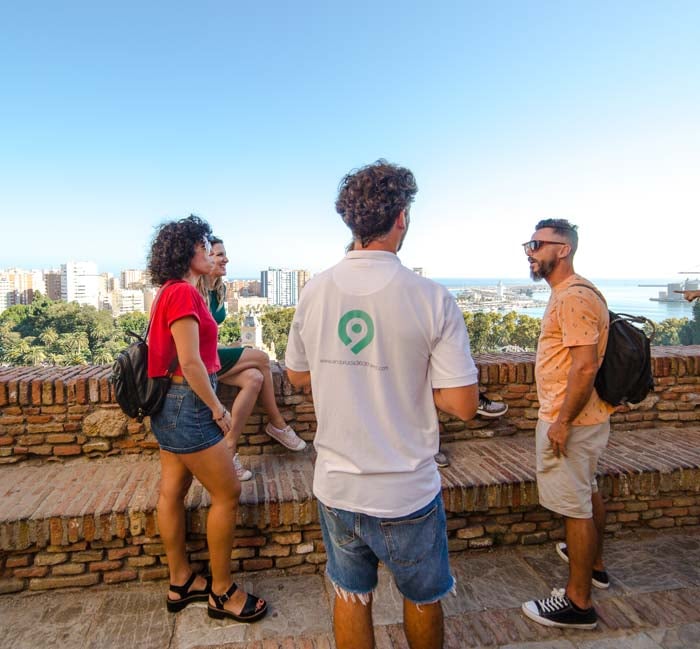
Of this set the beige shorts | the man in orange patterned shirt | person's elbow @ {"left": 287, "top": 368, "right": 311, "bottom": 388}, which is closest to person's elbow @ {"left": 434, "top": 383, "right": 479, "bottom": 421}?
person's elbow @ {"left": 287, "top": 368, "right": 311, "bottom": 388}

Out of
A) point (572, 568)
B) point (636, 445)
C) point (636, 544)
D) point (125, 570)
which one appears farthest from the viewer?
point (636, 445)

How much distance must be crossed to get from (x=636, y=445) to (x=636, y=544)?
0.63 m

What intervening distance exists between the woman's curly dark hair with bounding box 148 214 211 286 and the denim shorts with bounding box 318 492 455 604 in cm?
114

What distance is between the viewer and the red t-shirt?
1791 mm

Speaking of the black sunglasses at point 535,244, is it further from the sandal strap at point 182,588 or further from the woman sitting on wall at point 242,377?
the sandal strap at point 182,588

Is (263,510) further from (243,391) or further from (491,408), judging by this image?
(491,408)

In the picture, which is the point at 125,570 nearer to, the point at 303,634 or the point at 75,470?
the point at 75,470

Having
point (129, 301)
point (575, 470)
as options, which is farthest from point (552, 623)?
point (129, 301)

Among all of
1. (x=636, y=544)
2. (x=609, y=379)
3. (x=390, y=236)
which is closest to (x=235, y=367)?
(x=390, y=236)

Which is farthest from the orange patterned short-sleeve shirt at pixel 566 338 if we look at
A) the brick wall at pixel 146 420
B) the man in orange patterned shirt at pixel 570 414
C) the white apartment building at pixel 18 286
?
the white apartment building at pixel 18 286

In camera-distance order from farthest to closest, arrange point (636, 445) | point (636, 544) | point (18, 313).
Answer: point (18, 313)
point (636, 445)
point (636, 544)

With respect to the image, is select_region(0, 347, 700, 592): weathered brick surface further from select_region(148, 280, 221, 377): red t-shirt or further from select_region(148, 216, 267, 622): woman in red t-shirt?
select_region(148, 280, 221, 377): red t-shirt

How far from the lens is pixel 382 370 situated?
3.93 ft

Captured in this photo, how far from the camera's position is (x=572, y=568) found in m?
1.99
